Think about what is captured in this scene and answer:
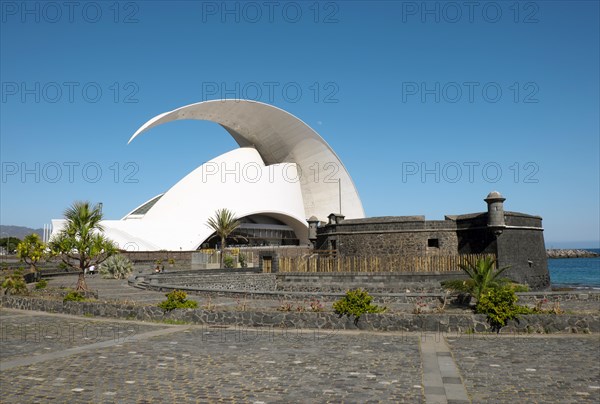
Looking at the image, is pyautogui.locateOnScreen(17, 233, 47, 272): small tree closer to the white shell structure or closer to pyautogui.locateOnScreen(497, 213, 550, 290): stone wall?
the white shell structure

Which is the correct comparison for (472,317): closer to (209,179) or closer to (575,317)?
(575,317)

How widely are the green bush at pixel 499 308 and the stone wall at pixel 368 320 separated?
0.53ft

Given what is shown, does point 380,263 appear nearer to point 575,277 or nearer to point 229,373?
point 229,373

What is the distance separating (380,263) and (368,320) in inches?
570

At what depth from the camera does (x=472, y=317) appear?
471 inches

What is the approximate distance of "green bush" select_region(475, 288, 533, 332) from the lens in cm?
1179

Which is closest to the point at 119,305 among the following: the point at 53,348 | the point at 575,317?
the point at 53,348

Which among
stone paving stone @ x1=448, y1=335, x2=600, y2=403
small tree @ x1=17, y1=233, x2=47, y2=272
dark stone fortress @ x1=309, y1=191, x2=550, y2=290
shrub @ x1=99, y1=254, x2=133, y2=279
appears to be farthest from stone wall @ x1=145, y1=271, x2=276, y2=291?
stone paving stone @ x1=448, y1=335, x2=600, y2=403

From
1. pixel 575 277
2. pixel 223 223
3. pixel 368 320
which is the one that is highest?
pixel 223 223

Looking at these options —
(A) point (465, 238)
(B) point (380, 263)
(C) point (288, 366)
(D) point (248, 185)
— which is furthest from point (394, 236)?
(D) point (248, 185)

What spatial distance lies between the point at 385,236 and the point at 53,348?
838 inches

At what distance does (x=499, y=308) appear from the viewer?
468 inches

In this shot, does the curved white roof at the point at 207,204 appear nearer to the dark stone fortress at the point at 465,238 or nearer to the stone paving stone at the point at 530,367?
the dark stone fortress at the point at 465,238

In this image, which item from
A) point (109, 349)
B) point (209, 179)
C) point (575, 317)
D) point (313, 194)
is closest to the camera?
point (109, 349)
